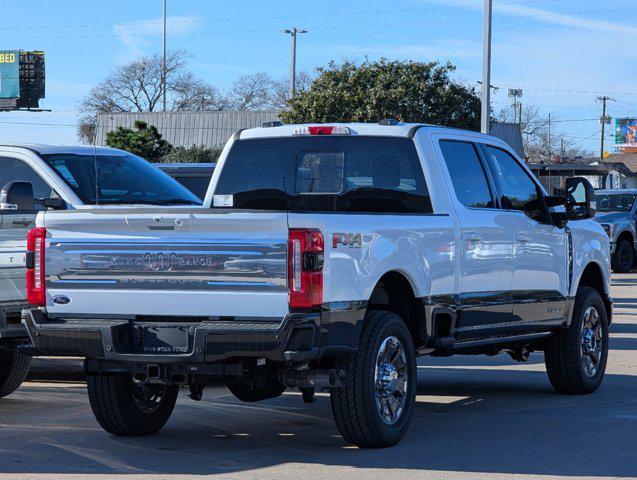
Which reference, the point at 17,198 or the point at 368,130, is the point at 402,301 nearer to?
the point at 368,130

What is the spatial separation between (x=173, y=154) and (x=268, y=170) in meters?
51.3

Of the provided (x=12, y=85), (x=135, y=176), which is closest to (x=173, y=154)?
(x=12, y=85)

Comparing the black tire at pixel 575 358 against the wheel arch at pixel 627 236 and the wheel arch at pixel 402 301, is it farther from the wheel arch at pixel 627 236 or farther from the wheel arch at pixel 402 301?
the wheel arch at pixel 627 236

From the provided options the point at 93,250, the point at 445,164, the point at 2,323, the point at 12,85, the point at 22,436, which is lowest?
the point at 22,436

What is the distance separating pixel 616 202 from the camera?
1294 inches

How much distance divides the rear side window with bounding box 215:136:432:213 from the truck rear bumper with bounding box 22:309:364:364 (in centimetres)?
171

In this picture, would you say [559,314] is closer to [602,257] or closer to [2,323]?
[602,257]

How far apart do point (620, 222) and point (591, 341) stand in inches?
825

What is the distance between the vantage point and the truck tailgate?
299 inches

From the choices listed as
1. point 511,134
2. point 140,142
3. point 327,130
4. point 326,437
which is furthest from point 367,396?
point 511,134

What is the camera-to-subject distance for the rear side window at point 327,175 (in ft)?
31.1

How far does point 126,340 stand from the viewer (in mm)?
7953

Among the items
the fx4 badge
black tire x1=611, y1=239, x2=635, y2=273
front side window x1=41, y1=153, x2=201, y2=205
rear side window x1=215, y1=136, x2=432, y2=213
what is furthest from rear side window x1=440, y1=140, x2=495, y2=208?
black tire x1=611, y1=239, x2=635, y2=273

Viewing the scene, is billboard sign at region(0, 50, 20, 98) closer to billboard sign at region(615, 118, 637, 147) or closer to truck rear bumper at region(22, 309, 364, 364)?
truck rear bumper at region(22, 309, 364, 364)
